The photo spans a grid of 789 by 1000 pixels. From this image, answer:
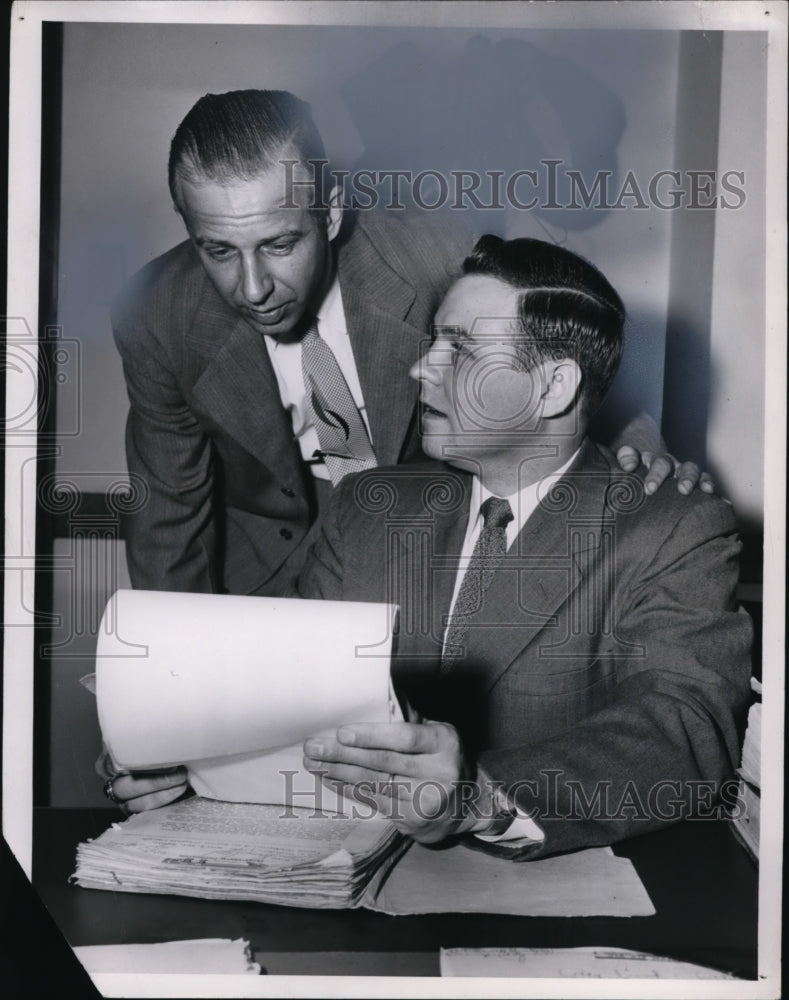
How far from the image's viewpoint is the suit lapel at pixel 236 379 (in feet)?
5.78

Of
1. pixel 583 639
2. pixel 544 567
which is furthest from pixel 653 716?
pixel 544 567

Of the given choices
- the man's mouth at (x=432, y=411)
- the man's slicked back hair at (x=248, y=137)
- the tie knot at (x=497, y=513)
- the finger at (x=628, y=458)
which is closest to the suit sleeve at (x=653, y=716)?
the finger at (x=628, y=458)

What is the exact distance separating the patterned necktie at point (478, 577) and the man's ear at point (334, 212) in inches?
18.9

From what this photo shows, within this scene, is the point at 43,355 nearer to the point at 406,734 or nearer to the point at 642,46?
the point at 406,734

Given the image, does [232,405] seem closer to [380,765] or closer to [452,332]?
[452,332]

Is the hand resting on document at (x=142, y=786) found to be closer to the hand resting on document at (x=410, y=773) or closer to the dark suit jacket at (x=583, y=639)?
the hand resting on document at (x=410, y=773)

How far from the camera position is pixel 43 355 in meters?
1.79

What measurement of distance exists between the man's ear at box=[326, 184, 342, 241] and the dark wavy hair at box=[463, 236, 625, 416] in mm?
202

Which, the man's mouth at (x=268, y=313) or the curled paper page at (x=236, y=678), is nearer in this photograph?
the curled paper page at (x=236, y=678)

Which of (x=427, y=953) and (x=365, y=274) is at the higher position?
(x=365, y=274)

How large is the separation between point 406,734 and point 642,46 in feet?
3.57

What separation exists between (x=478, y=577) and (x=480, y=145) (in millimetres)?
649

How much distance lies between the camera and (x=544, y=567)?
1.75 m

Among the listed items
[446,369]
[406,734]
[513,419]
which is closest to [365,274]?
[446,369]
